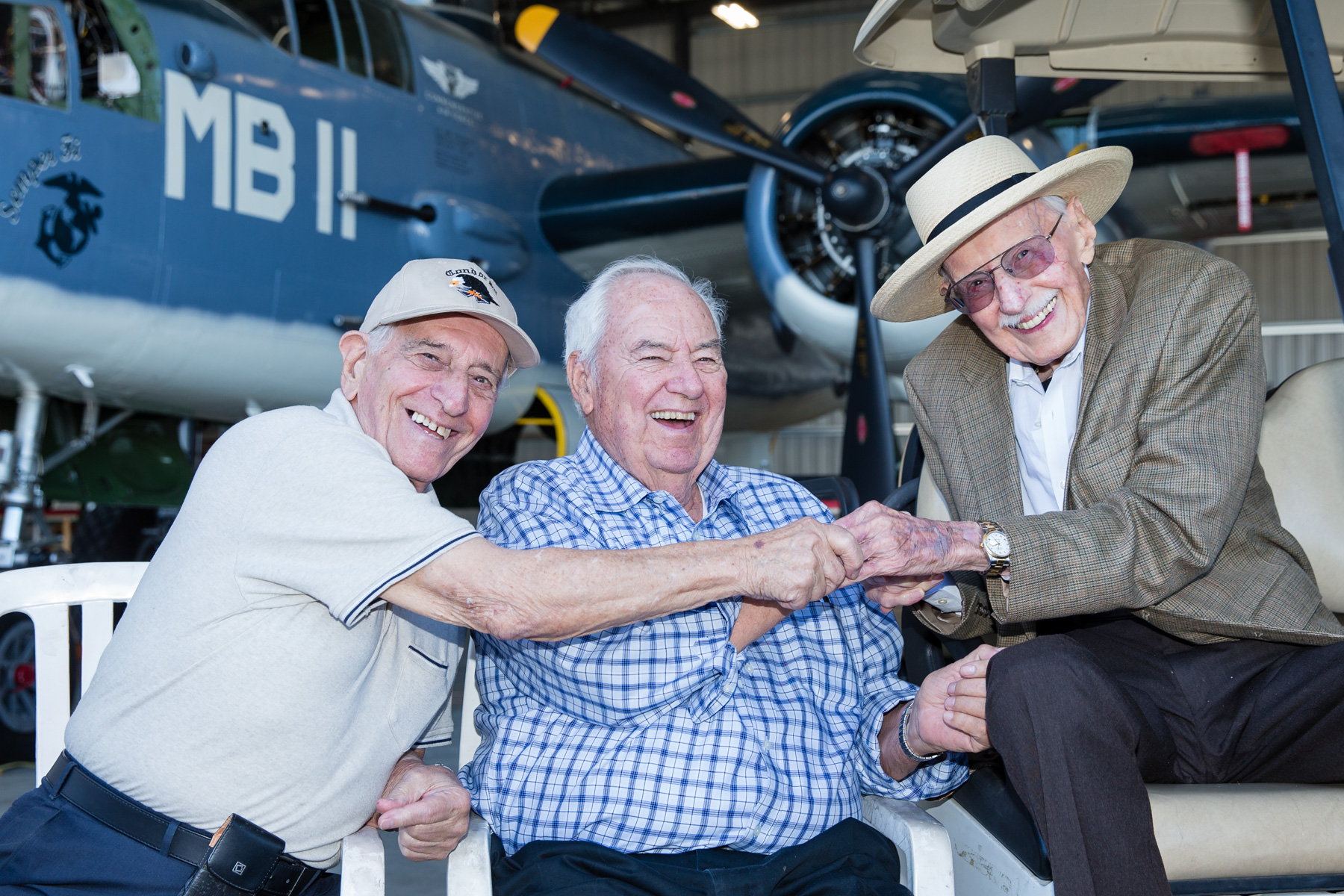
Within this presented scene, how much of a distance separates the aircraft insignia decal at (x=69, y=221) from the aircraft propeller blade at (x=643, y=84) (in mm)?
2578

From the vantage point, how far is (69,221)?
4.08m

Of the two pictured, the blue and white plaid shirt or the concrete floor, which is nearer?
the blue and white plaid shirt

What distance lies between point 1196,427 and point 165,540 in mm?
1488

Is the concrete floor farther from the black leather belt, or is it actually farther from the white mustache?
the white mustache

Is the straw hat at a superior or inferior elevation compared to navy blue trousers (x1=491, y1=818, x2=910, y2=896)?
superior

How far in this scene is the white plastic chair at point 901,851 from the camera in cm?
142

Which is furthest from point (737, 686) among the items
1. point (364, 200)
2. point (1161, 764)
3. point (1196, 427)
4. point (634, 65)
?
point (634, 65)

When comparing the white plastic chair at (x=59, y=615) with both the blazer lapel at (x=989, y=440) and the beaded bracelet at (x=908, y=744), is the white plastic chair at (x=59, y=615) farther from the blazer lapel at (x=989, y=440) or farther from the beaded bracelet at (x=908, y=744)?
the blazer lapel at (x=989, y=440)

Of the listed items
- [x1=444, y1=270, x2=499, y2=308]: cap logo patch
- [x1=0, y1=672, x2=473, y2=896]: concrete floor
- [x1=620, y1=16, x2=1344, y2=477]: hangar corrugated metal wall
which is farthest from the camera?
[x1=620, y1=16, x2=1344, y2=477]: hangar corrugated metal wall

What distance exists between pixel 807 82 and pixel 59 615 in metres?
17.0

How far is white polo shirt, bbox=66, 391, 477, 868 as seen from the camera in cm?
132

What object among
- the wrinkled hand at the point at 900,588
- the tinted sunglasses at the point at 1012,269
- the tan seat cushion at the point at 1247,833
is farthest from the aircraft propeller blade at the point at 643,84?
the tan seat cushion at the point at 1247,833

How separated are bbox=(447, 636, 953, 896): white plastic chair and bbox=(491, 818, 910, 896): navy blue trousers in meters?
0.03

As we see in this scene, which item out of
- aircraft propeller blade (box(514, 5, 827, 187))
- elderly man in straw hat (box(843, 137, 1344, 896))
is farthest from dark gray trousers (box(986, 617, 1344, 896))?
aircraft propeller blade (box(514, 5, 827, 187))
